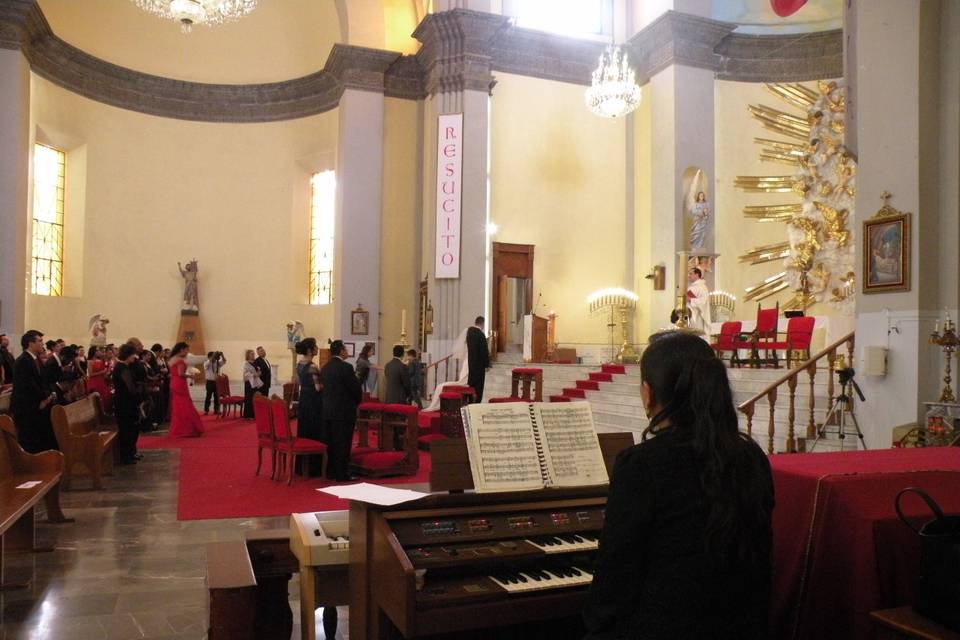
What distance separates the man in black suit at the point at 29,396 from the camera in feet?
25.0

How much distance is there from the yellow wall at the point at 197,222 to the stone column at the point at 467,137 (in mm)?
4571

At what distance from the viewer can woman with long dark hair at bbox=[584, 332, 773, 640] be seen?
1.91 metres

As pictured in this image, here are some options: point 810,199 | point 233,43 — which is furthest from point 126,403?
point 233,43

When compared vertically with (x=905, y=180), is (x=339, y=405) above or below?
below

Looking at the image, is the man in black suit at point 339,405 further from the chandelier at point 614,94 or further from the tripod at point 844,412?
the chandelier at point 614,94

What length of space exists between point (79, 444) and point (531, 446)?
701 centimetres

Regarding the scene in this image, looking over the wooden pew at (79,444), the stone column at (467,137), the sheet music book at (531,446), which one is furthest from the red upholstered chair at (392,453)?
the stone column at (467,137)

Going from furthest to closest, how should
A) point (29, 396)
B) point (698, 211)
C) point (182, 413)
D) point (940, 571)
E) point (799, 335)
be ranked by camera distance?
point (698, 211)
point (182, 413)
point (799, 335)
point (29, 396)
point (940, 571)

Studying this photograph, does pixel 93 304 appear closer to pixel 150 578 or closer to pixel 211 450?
pixel 211 450

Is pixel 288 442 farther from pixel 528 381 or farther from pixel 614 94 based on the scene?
pixel 614 94

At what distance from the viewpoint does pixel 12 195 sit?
1541 cm

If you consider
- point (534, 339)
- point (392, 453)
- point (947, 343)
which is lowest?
point (392, 453)

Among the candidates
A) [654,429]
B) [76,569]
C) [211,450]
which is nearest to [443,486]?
[654,429]

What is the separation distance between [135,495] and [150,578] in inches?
126
